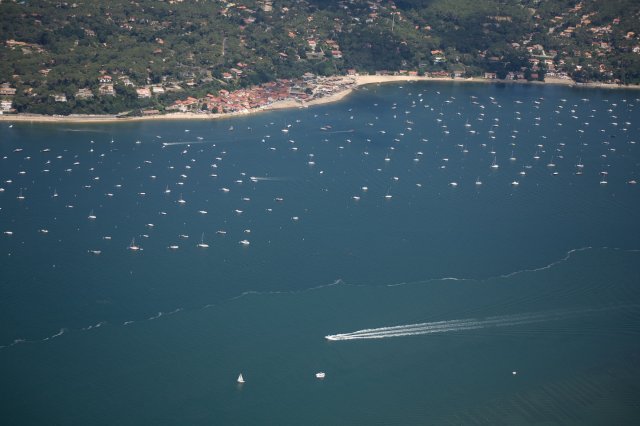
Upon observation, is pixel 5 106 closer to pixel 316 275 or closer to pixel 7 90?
pixel 7 90

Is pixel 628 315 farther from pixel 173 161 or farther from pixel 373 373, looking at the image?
pixel 173 161

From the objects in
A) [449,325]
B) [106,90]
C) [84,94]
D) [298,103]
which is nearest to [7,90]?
[84,94]

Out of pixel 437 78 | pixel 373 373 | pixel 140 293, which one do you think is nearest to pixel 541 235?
pixel 373 373

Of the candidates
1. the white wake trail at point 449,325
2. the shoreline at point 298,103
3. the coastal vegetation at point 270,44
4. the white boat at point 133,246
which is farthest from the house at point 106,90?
the white wake trail at point 449,325

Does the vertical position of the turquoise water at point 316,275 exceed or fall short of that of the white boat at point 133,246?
it falls short

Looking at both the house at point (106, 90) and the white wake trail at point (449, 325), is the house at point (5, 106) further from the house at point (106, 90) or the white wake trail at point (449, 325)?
the white wake trail at point (449, 325)

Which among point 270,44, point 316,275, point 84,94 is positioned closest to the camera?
point 316,275

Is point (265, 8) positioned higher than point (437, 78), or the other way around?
point (265, 8)
